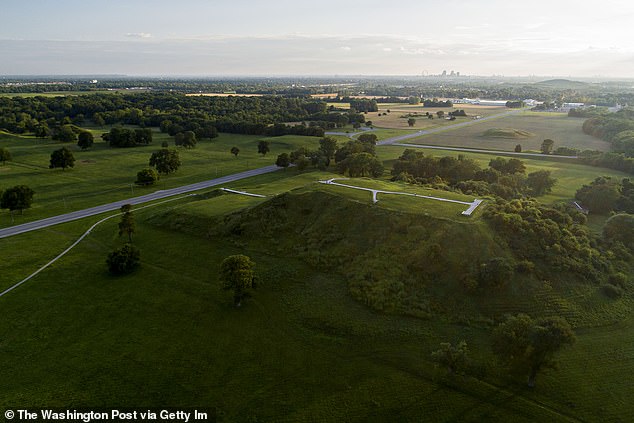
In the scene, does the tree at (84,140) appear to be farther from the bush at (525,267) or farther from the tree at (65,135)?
the bush at (525,267)

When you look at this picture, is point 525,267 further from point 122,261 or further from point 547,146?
point 547,146

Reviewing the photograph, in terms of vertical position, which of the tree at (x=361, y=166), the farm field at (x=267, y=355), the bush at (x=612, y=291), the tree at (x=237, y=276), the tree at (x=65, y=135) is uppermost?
the tree at (x=65, y=135)

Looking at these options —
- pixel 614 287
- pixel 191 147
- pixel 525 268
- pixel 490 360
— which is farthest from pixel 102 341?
pixel 191 147

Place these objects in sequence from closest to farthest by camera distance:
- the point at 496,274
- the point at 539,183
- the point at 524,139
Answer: the point at 496,274 < the point at 539,183 < the point at 524,139

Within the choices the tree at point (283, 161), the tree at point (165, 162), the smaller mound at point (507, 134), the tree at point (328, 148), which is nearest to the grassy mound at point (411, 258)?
the tree at point (165, 162)

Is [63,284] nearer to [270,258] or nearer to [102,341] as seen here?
[102,341]

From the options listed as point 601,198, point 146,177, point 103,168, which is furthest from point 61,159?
point 601,198

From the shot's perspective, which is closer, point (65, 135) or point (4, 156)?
point (4, 156)
